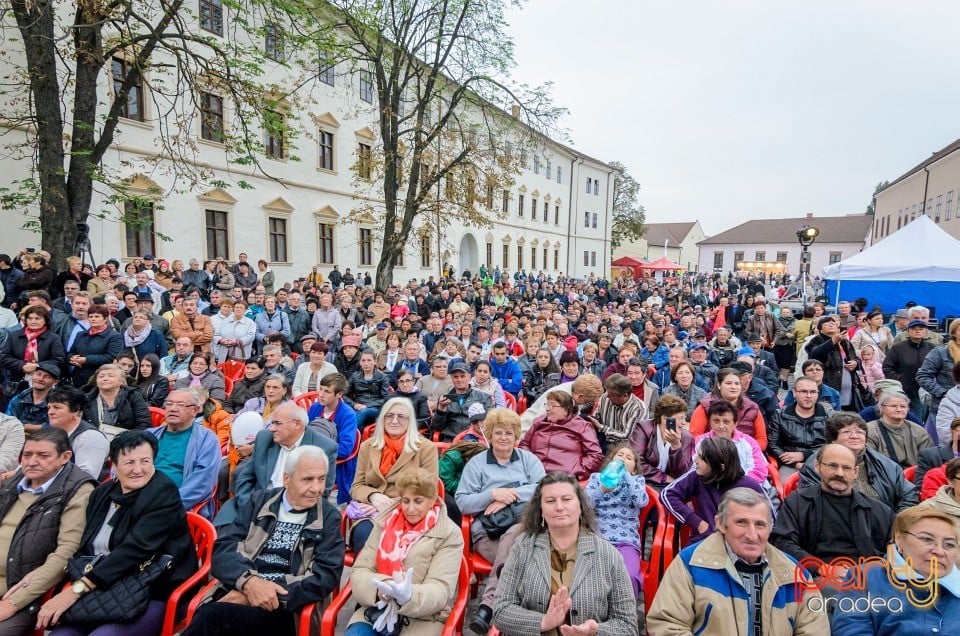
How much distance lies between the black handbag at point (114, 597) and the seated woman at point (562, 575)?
A: 71.4 inches

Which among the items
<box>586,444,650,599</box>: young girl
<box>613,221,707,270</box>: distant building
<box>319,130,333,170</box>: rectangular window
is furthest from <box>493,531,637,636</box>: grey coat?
<box>613,221,707,270</box>: distant building

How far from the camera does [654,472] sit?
387 cm

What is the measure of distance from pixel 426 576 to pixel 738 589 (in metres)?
1.50

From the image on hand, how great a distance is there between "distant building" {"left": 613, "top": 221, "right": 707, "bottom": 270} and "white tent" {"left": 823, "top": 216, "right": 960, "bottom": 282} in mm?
52285

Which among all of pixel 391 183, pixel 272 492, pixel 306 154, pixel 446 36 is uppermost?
pixel 446 36

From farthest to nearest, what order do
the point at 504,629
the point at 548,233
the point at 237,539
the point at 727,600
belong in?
the point at 548,233, the point at 237,539, the point at 504,629, the point at 727,600

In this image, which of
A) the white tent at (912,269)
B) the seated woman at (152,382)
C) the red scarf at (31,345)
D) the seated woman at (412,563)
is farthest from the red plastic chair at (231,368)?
the white tent at (912,269)

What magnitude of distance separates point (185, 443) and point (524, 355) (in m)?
4.80

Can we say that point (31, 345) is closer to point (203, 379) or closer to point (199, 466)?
point (203, 379)

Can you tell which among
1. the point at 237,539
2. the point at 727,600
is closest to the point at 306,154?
the point at 237,539

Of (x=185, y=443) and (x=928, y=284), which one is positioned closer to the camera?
(x=185, y=443)

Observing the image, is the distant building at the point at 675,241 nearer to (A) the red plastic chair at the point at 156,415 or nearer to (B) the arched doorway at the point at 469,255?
(B) the arched doorway at the point at 469,255

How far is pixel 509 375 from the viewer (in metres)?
6.64

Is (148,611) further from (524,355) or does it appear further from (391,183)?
(391,183)
